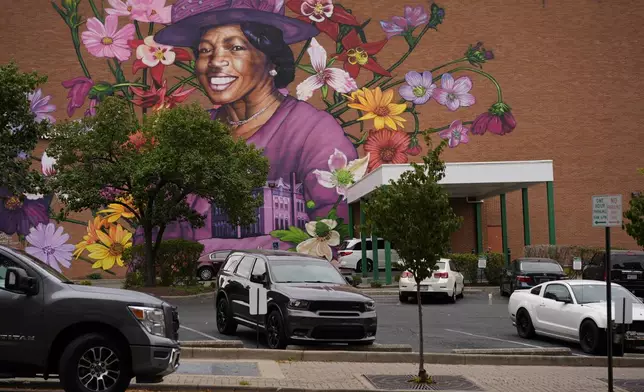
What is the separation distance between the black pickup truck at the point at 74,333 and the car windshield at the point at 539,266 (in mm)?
19216

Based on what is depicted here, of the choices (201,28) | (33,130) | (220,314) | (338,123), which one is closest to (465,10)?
(338,123)

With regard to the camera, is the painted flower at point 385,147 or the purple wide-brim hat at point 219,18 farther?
the purple wide-brim hat at point 219,18

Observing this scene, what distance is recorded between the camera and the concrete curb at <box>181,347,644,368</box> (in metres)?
13.9

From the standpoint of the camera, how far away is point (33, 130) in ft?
73.8

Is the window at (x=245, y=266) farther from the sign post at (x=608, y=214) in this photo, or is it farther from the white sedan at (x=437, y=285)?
the white sedan at (x=437, y=285)

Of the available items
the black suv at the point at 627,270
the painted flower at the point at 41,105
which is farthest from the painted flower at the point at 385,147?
the black suv at the point at 627,270

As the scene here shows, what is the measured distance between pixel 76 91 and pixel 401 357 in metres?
34.2

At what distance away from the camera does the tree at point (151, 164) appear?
1120 inches

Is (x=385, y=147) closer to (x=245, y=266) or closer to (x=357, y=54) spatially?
(x=357, y=54)

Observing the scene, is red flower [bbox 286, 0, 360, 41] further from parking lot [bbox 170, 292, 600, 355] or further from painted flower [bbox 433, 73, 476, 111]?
parking lot [bbox 170, 292, 600, 355]

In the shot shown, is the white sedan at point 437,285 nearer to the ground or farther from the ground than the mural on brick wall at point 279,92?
nearer to the ground

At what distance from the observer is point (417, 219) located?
12672 millimetres

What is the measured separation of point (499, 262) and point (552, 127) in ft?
43.6

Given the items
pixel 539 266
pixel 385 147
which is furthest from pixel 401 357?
pixel 385 147
